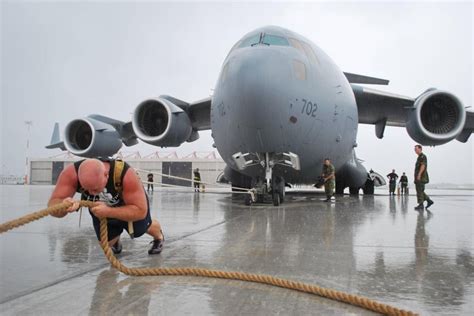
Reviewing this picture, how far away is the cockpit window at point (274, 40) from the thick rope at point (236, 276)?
18.9 feet

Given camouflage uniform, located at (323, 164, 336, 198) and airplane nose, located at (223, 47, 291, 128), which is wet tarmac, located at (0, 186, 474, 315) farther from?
camouflage uniform, located at (323, 164, 336, 198)

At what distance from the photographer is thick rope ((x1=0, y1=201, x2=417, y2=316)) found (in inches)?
73.2

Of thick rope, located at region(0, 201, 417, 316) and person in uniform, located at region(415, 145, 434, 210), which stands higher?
person in uniform, located at region(415, 145, 434, 210)

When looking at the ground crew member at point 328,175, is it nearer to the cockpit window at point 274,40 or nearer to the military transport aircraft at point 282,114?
the military transport aircraft at point 282,114

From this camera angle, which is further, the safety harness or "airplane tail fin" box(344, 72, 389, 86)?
"airplane tail fin" box(344, 72, 389, 86)

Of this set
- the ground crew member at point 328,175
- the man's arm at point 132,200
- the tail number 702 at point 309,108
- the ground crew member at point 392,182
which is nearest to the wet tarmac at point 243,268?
the man's arm at point 132,200

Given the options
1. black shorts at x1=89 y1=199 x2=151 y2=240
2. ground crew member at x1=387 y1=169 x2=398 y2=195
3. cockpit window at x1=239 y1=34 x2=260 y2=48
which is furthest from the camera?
ground crew member at x1=387 y1=169 x2=398 y2=195

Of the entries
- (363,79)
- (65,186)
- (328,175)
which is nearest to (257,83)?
(328,175)

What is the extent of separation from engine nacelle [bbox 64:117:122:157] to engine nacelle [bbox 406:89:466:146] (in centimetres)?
870

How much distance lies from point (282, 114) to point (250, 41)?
70.0 inches

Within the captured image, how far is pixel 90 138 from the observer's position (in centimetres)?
1273

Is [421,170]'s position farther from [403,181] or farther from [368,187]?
[403,181]

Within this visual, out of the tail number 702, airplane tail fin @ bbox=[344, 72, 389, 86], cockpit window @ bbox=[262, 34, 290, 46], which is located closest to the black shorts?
the tail number 702

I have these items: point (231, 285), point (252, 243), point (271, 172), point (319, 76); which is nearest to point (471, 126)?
point (319, 76)
